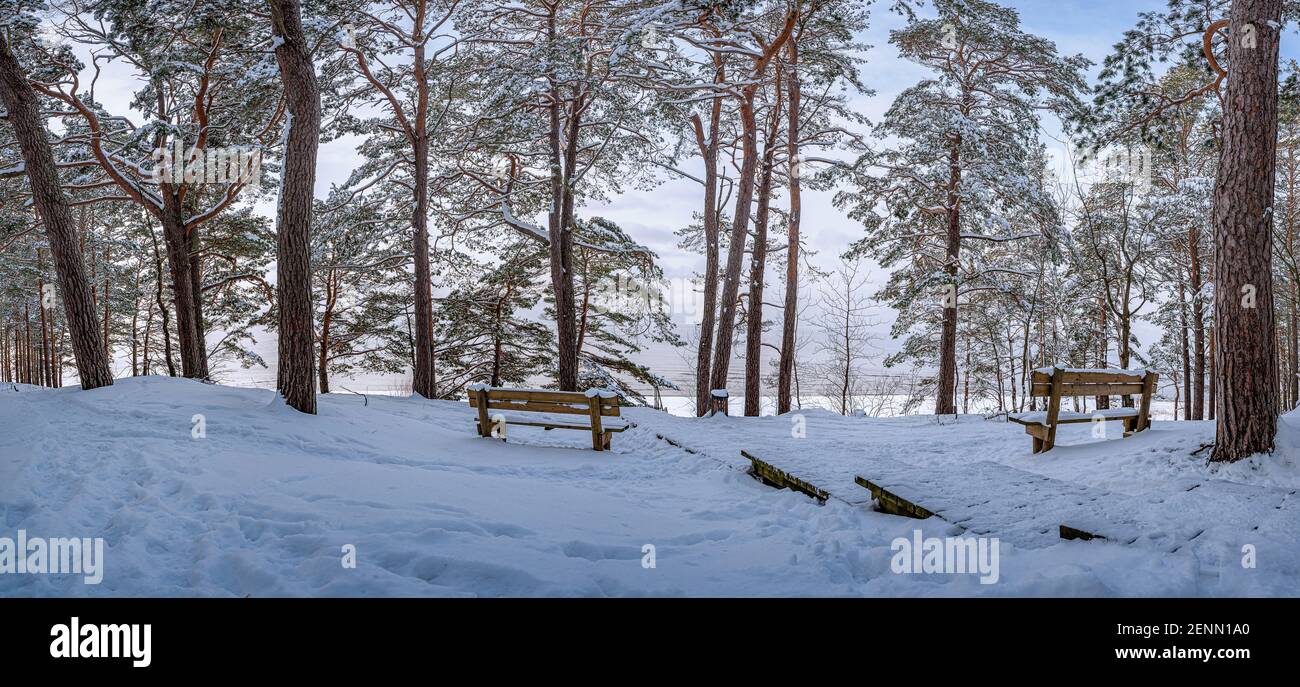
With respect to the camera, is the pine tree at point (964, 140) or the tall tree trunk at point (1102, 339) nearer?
the pine tree at point (964, 140)

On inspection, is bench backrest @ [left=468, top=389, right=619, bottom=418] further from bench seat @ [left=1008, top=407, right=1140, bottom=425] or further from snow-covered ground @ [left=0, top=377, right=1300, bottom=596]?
bench seat @ [left=1008, top=407, right=1140, bottom=425]

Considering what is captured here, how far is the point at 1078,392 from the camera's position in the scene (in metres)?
7.25

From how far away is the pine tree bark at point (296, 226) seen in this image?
8430 mm

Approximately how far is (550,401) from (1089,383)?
6.62 m

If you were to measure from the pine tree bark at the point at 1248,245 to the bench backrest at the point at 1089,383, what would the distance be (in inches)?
56.3

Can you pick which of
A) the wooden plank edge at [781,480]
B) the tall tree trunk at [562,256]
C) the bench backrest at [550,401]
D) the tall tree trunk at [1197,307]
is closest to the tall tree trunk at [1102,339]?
the tall tree trunk at [1197,307]

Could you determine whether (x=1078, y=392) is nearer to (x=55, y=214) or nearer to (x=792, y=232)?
(x=792, y=232)

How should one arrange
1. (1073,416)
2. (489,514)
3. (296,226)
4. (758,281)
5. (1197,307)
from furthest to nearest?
(1197,307)
(758,281)
(296,226)
(1073,416)
(489,514)

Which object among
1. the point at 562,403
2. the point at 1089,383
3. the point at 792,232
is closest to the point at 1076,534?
the point at 1089,383

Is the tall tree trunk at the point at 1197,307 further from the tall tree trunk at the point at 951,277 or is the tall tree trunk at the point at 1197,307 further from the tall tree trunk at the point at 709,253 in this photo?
the tall tree trunk at the point at 709,253

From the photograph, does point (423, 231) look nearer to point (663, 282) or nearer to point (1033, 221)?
point (663, 282)

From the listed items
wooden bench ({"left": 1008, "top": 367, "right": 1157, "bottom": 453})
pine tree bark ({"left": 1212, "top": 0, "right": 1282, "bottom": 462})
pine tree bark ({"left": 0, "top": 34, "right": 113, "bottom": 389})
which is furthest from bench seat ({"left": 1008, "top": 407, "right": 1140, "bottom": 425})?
pine tree bark ({"left": 0, "top": 34, "right": 113, "bottom": 389})
